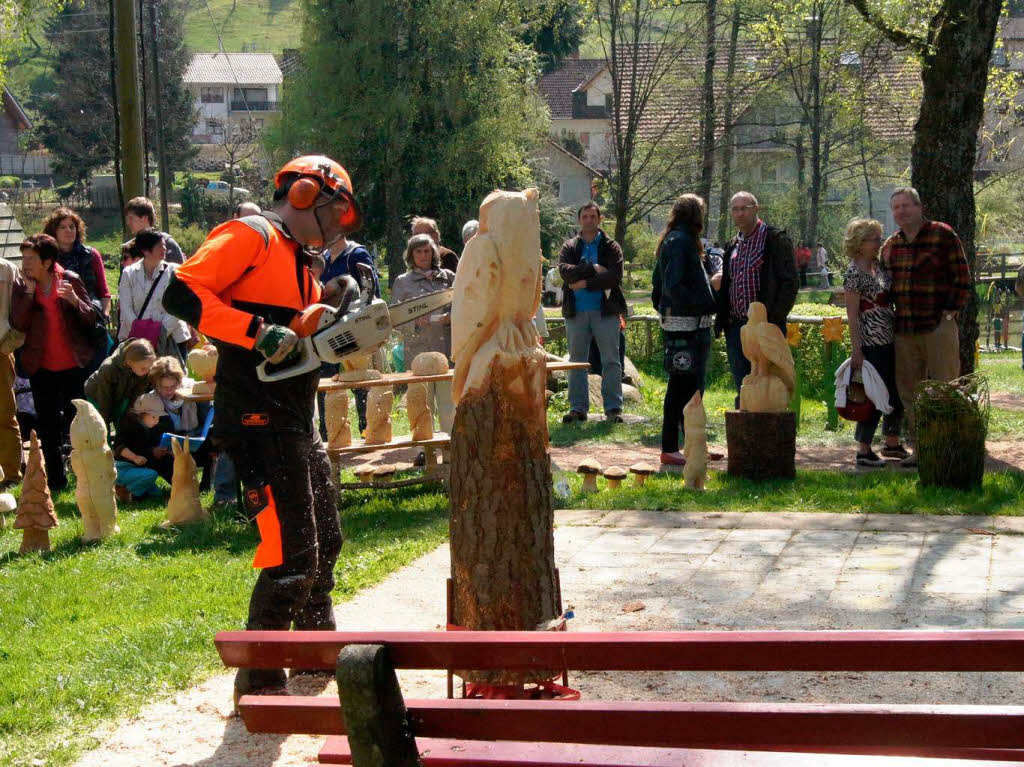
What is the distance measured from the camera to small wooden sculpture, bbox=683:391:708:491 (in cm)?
781

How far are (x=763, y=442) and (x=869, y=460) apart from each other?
105cm

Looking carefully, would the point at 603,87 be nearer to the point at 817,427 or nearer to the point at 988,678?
the point at 817,427

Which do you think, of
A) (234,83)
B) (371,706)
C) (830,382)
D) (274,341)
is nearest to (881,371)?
(830,382)

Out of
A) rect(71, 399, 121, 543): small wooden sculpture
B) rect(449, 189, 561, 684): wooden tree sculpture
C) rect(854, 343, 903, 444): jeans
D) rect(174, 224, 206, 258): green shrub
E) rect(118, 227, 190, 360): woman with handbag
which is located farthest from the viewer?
rect(174, 224, 206, 258): green shrub

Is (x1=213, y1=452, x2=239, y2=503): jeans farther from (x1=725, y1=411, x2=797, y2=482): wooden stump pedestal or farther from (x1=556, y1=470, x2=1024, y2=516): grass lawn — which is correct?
(x1=725, y1=411, x2=797, y2=482): wooden stump pedestal

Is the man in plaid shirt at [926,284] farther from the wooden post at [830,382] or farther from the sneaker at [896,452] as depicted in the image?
the wooden post at [830,382]

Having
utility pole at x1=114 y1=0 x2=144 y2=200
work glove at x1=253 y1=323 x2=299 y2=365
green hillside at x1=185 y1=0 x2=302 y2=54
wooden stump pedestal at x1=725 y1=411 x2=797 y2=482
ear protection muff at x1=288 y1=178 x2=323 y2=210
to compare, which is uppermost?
green hillside at x1=185 y1=0 x2=302 y2=54

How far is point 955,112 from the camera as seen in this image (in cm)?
912

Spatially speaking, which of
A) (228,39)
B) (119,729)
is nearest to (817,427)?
(119,729)

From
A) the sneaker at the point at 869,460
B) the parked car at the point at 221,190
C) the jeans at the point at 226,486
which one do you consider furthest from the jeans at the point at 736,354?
the parked car at the point at 221,190

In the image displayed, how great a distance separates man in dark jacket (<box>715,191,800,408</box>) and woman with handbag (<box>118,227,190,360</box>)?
4.20m

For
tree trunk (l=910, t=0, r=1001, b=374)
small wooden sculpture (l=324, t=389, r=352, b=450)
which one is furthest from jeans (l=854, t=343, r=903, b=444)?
small wooden sculpture (l=324, t=389, r=352, b=450)

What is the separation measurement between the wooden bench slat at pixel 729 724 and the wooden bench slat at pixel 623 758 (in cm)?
3

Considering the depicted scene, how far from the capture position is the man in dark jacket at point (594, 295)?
1057 centimetres
